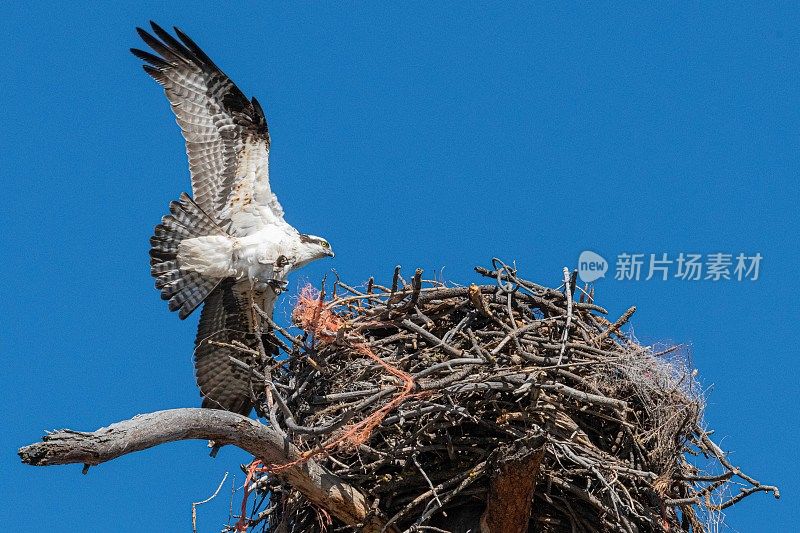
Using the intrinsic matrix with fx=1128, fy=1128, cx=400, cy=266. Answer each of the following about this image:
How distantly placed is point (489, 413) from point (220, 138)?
3.21m

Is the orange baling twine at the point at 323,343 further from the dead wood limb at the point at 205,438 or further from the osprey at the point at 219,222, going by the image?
the osprey at the point at 219,222

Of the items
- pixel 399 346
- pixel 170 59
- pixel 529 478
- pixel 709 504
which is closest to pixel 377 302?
pixel 399 346

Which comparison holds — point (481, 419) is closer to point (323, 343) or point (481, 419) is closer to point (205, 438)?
point (323, 343)

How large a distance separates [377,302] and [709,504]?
221cm

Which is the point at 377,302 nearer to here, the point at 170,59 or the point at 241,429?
the point at 241,429

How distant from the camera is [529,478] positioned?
230 inches

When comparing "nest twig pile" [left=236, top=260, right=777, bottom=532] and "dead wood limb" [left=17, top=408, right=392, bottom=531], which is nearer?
"dead wood limb" [left=17, top=408, right=392, bottom=531]

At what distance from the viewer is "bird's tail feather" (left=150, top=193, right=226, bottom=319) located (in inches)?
307

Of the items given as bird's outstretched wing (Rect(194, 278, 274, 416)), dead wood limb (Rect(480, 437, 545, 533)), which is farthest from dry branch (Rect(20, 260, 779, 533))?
bird's outstretched wing (Rect(194, 278, 274, 416))

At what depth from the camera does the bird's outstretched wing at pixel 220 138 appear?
810cm

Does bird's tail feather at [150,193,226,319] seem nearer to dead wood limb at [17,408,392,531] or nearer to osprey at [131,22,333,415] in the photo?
osprey at [131,22,333,415]

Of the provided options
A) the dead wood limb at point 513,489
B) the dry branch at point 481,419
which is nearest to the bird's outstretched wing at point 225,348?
the dry branch at point 481,419

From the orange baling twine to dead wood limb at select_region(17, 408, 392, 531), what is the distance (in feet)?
0.42

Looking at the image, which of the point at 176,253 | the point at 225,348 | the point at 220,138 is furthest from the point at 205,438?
the point at 220,138
